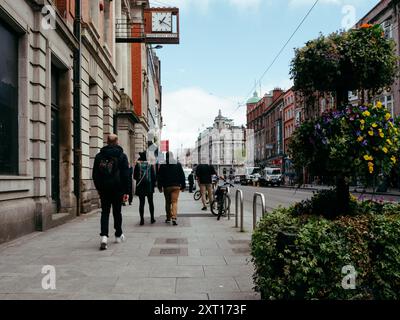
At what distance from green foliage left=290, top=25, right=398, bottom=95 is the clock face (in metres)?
20.4

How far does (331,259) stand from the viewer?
379cm

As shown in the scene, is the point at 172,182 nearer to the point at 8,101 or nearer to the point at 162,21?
the point at 8,101

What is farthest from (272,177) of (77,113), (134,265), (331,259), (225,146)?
(225,146)

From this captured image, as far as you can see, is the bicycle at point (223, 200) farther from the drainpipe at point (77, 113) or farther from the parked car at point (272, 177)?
the parked car at point (272, 177)

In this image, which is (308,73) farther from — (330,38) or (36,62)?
(36,62)

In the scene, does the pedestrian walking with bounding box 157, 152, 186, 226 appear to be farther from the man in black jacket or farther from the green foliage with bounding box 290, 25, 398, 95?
the green foliage with bounding box 290, 25, 398, 95

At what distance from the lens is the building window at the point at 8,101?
872cm

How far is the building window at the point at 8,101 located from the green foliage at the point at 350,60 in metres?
6.18

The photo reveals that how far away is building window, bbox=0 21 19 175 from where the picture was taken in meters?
8.72

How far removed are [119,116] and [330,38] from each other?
68.9 feet

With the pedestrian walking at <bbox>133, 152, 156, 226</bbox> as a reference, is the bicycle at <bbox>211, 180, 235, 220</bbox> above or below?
below

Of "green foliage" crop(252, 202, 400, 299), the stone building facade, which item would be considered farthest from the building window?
the stone building facade

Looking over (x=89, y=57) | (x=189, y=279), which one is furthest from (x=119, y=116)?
(x=189, y=279)

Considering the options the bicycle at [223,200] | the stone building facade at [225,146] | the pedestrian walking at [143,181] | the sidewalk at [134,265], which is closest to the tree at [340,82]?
the sidewalk at [134,265]
